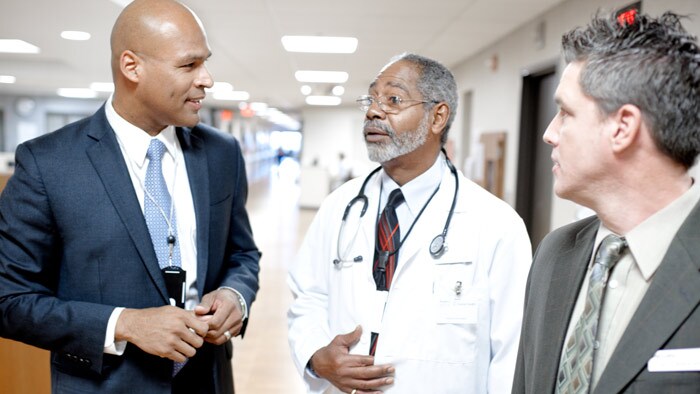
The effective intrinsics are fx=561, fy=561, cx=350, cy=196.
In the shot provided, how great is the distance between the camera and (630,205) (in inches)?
39.6

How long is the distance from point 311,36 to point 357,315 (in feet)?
15.2

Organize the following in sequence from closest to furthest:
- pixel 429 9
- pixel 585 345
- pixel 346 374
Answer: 1. pixel 585 345
2. pixel 346 374
3. pixel 429 9

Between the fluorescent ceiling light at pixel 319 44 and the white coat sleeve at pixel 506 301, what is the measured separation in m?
4.64

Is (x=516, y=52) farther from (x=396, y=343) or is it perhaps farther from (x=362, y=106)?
(x=396, y=343)

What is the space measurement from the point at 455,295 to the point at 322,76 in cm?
826

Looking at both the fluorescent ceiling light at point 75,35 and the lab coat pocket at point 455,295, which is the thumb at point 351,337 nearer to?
the lab coat pocket at point 455,295

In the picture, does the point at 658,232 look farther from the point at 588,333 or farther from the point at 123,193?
the point at 123,193

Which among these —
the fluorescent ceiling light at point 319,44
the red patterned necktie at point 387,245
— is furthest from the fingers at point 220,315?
the fluorescent ceiling light at point 319,44

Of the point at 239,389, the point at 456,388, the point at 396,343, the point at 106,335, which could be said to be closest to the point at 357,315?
the point at 396,343

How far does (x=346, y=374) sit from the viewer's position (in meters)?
1.54

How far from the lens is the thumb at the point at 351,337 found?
5.16 feet

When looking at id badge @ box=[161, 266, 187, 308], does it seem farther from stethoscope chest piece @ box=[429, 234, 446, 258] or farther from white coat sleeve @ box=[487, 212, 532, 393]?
white coat sleeve @ box=[487, 212, 532, 393]

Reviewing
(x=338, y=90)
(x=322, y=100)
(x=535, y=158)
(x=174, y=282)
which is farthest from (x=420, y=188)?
(x=322, y=100)

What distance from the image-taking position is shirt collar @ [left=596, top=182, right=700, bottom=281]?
0.95 metres
